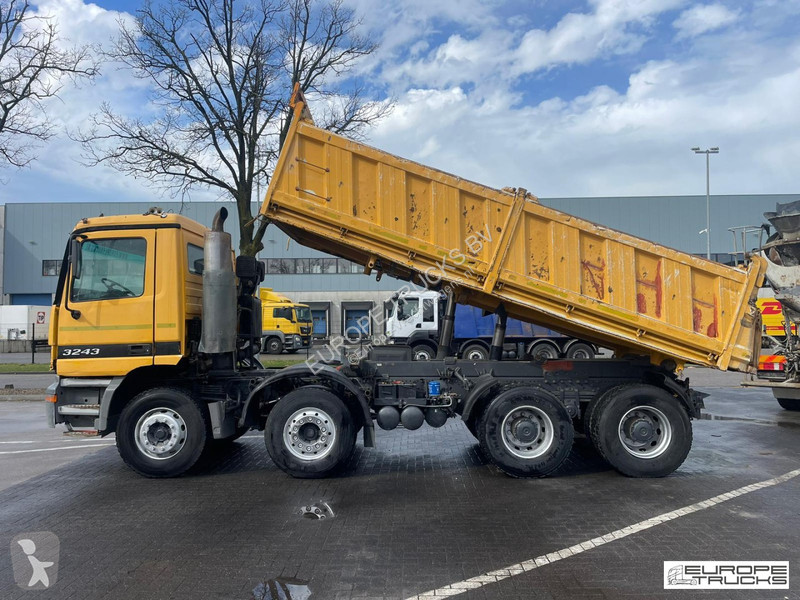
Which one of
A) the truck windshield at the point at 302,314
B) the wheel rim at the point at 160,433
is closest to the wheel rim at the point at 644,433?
the wheel rim at the point at 160,433

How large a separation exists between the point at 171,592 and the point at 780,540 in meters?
4.82

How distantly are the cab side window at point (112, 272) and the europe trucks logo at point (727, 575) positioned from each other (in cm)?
598

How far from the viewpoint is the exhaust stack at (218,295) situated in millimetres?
6531

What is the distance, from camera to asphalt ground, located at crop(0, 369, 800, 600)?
3973 mm

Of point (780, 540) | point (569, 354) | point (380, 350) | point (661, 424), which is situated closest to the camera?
point (780, 540)

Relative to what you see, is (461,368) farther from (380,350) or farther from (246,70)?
(246,70)

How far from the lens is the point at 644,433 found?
6656mm

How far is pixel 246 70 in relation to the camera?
19.0m

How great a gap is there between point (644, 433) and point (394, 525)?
11.1 feet

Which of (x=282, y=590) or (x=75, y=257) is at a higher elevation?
(x=75, y=257)

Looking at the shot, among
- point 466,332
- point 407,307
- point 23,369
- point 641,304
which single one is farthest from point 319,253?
point 641,304

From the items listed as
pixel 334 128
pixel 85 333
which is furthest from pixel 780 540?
pixel 334 128

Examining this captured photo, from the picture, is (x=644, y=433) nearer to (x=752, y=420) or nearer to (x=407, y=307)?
(x=752, y=420)

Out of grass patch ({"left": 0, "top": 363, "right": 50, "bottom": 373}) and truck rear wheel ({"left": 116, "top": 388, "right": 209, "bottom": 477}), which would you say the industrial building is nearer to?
grass patch ({"left": 0, "top": 363, "right": 50, "bottom": 373})
